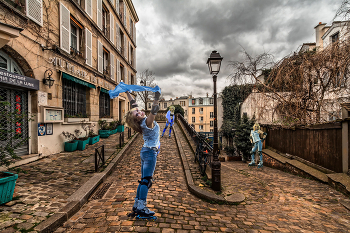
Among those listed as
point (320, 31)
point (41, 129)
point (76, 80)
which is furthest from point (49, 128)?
point (320, 31)

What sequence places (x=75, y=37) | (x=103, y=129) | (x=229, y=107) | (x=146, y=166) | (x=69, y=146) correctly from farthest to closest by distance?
1. (x=229, y=107)
2. (x=103, y=129)
3. (x=75, y=37)
4. (x=69, y=146)
5. (x=146, y=166)

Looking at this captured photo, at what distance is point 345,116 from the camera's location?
175 inches

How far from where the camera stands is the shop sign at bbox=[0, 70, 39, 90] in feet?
15.5

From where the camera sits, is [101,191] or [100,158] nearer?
[101,191]

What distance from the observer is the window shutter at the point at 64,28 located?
24.9 feet

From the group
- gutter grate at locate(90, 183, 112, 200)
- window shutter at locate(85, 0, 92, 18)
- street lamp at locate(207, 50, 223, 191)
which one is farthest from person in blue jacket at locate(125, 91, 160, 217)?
window shutter at locate(85, 0, 92, 18)

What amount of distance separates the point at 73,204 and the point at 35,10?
7253 mm

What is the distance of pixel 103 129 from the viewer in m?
11.3

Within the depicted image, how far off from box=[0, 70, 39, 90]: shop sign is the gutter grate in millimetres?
4105

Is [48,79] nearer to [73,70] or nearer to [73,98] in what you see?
[73,70]

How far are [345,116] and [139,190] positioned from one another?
5.61 m

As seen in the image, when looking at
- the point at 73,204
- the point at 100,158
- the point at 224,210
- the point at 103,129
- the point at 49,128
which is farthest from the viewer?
the point at 103,129

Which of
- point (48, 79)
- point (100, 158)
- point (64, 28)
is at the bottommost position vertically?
point (100, 158)

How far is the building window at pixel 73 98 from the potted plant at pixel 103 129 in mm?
1449
